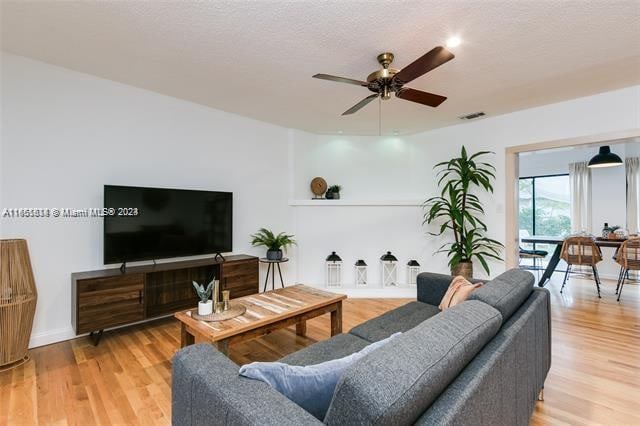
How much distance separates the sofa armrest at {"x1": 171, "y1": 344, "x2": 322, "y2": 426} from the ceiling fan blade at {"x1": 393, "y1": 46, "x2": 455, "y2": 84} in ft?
6.39

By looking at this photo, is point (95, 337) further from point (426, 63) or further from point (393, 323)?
point (426, 63)

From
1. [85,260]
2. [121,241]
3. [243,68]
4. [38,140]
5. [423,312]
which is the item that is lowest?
[423,312]

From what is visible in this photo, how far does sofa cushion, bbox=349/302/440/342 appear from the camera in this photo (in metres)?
1.94

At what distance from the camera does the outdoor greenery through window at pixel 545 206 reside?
649 cm

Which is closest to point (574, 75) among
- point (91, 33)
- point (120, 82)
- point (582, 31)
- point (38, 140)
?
point (582, 31)

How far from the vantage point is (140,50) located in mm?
2420

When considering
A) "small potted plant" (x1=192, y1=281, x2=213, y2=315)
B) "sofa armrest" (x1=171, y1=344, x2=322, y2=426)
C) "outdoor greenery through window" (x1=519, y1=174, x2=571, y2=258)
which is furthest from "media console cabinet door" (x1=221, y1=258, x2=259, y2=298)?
"outdoor greenery through window" (x1=519, y1=174, x2=571, y2=258)

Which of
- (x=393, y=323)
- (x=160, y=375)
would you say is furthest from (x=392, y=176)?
(x=160, y=375)

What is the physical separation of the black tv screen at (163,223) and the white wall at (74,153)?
258 mm

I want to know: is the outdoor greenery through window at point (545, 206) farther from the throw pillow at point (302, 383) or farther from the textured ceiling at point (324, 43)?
the throw pillow at point (302, 383)

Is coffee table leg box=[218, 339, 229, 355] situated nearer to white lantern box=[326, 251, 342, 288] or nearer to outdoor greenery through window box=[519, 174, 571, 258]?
white lantern box=[326, 251, 342, 288]

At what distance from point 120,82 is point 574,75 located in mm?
4491

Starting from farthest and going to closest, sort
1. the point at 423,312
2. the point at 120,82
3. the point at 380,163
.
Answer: the point at 380,163, the point at 120,82, the point at 423,312

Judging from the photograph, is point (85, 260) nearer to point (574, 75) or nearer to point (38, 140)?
point (38, 140)
